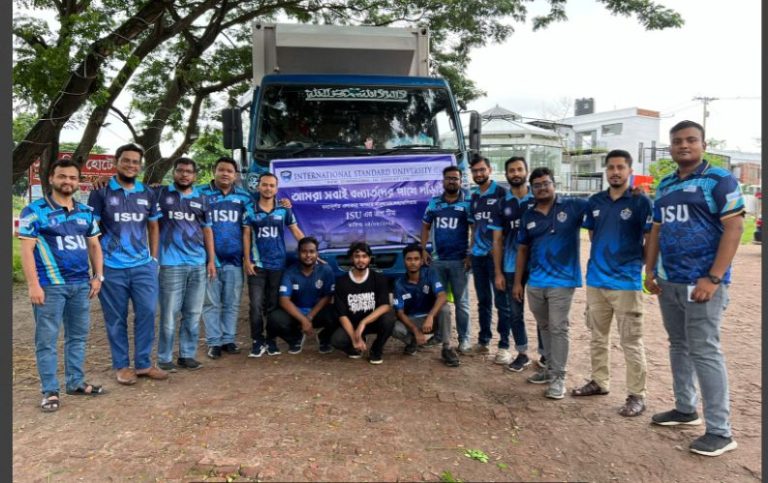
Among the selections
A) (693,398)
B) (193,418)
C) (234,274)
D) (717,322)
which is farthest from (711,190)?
(234,274)

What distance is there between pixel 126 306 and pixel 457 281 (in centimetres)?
300

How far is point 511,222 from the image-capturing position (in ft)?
16.5

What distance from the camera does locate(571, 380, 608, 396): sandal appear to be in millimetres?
4418

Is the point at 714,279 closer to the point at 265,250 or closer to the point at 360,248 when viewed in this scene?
the point at 360,248

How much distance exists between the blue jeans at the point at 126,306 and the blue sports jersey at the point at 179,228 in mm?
246

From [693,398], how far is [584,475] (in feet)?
4.00

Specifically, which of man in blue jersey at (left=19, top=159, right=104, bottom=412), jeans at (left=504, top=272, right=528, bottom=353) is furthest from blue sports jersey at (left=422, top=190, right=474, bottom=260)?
man in blue jersey at (left=19, top=159, right=104, bottom=412)

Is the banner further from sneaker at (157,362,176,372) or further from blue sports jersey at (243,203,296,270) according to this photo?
sneaker at (157,362,176,372)

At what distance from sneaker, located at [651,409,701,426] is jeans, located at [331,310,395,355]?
2347mm

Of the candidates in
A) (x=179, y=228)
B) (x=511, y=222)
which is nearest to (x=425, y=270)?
(x=511, y=222)

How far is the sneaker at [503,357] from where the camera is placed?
5254 millimetres

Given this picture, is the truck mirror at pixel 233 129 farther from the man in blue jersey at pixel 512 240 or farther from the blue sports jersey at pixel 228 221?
the man in blue jersey at pixel 512 240

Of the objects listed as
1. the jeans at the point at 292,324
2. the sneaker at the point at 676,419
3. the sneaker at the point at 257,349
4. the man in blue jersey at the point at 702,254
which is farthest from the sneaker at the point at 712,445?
the sneaker at the point at 257,349

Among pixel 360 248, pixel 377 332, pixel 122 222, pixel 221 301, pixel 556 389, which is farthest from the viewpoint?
pixel 221 301
